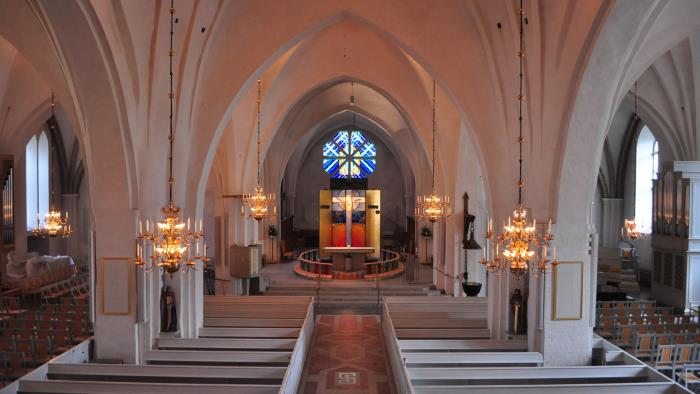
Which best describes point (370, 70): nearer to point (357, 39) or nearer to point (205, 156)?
point (357, 39)

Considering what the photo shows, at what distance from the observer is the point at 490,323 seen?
554 inches

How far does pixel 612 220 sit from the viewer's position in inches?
1131

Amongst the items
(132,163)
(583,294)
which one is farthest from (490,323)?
(132,163)

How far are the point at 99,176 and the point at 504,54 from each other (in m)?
9.72

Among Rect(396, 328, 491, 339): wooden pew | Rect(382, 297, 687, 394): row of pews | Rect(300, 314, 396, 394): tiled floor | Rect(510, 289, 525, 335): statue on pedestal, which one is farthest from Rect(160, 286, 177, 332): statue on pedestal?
Rect(510, 289, 525, 335): statue on pedestal

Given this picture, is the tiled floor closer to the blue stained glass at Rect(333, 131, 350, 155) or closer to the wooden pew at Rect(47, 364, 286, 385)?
the wooden pew at Rect(47, 364, 286, 385)

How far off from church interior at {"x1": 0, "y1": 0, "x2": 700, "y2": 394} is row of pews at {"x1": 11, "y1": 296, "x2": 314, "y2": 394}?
0.04 m

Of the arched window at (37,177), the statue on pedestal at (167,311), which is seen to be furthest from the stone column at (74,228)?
the statue on pedestal at (167,311)

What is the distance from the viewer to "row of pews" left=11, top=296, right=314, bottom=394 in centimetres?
841

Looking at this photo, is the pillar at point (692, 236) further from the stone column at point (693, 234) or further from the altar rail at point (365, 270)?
the altar rail at point (365, 270)

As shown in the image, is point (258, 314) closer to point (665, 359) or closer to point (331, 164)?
point (665, 359)

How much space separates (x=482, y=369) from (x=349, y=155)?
31.3 meters

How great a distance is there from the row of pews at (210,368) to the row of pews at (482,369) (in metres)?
2.31

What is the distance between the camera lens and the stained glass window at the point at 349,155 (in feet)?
131
